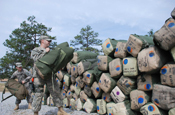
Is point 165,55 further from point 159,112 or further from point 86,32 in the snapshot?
point 86,32

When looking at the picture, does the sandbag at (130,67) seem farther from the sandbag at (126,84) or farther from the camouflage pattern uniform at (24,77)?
the camouflage pattern uniform at (24,77)

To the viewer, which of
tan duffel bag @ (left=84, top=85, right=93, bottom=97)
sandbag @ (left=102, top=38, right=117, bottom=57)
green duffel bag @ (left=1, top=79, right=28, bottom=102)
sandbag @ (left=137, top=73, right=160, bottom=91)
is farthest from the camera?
green duffel bag @ (left=1, top=79, right=28, bottom=102)

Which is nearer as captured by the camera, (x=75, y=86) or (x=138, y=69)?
(x=138, y=69)

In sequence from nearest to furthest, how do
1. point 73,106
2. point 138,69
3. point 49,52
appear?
1. point 138,69
2. point 49,52
3. point 73,106

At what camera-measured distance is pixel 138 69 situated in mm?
2320

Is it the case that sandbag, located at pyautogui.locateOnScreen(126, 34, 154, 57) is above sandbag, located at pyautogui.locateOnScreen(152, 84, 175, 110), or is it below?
above

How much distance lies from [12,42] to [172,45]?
20.5 metres

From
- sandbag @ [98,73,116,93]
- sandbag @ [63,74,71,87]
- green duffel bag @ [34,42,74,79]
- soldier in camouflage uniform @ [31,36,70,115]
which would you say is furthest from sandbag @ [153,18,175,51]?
sandbag @ [63,74,71,87]

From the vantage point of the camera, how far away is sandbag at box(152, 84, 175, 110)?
6.00 feet

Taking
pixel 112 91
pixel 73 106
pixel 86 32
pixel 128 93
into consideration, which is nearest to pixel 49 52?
pixel 112 91

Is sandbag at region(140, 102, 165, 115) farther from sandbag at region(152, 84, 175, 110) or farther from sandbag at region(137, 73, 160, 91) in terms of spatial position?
sandbag at region(137, 73, 160, 91)

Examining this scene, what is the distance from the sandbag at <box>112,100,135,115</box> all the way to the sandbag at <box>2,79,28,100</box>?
2848mm

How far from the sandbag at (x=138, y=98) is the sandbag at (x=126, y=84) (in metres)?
0.10

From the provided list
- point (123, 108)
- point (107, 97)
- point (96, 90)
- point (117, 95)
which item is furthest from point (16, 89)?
point (123, 108)
